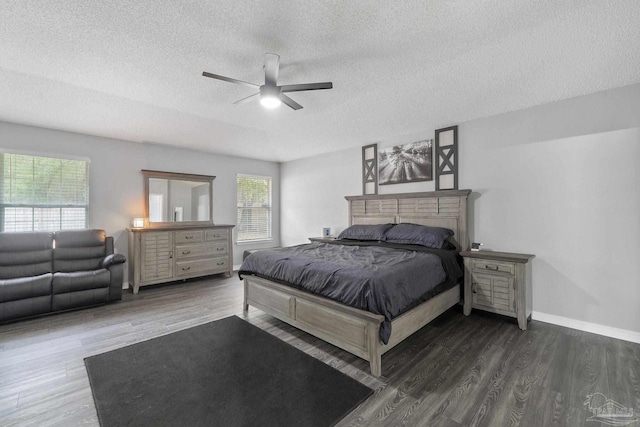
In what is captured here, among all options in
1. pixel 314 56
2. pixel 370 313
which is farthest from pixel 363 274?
pixel 314 56

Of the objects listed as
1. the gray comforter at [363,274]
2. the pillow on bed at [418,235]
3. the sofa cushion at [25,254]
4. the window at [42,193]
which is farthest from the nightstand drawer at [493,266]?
the window at [42,193]

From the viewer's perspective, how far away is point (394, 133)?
4.64m

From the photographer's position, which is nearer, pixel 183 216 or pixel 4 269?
pixel 4 269

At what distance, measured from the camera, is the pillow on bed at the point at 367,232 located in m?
4.34

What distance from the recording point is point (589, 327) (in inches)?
119

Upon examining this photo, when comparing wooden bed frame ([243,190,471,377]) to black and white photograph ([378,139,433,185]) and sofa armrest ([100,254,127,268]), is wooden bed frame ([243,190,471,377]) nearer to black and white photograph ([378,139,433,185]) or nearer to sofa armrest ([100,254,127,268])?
black and white photograph ([378,139,433,185])

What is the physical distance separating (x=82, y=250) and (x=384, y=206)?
471 cm

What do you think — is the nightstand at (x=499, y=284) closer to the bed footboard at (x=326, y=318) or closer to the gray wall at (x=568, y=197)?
the gray wall at (x=568, y=197)

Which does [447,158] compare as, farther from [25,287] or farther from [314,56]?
[25,287]

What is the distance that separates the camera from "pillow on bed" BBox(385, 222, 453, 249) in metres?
3.74

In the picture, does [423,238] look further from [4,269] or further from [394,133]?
[4,269]

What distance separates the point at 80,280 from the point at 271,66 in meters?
3.64

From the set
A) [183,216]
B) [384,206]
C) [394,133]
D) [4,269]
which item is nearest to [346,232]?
[384,206]

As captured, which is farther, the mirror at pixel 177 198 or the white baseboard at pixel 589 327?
the mirror at pixel 177 198
